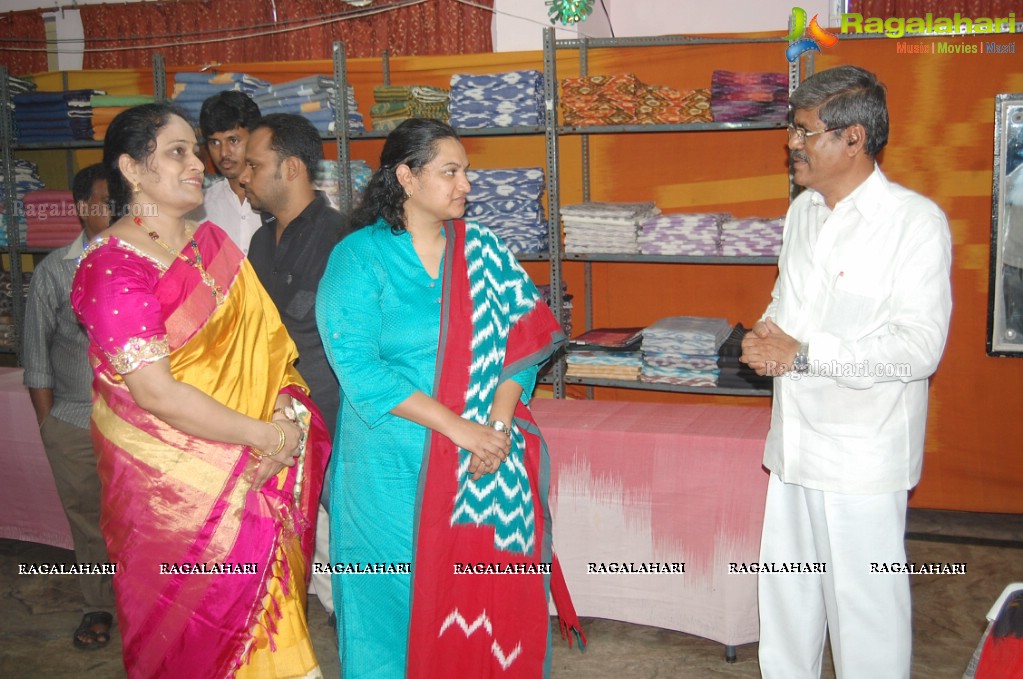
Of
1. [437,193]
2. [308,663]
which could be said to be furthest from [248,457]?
[437,193]

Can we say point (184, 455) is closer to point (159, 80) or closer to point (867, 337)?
point (867, 337)

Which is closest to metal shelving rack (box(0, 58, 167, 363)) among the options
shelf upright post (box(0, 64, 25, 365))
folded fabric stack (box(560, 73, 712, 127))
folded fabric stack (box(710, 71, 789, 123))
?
shelf upright post (box(0, 64, 25, 365))

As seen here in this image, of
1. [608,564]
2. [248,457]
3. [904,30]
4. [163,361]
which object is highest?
[904,30]

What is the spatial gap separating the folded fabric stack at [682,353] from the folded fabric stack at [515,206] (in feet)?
2.10

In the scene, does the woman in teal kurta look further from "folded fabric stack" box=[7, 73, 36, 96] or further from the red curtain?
"folded fabric stack" box=[7, 73, 36, 96]

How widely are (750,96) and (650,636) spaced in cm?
207

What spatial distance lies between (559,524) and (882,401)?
120 centimetres

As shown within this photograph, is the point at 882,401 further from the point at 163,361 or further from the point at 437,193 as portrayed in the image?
the point at 163,361

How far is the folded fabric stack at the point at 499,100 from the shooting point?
372 centimetres

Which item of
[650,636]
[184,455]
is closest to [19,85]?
[184,455]

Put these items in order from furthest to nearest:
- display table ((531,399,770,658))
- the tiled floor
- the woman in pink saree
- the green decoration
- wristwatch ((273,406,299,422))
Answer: the green decoration → the tiled floor → display table ((531,399,770,658)) → wristwatch ((273,406,299,422)) → the woman in pink saree

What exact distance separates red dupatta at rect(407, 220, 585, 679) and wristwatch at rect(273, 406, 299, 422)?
1.04ft

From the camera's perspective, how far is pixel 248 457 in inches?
75.0

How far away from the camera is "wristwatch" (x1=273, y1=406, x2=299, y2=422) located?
2037mm
